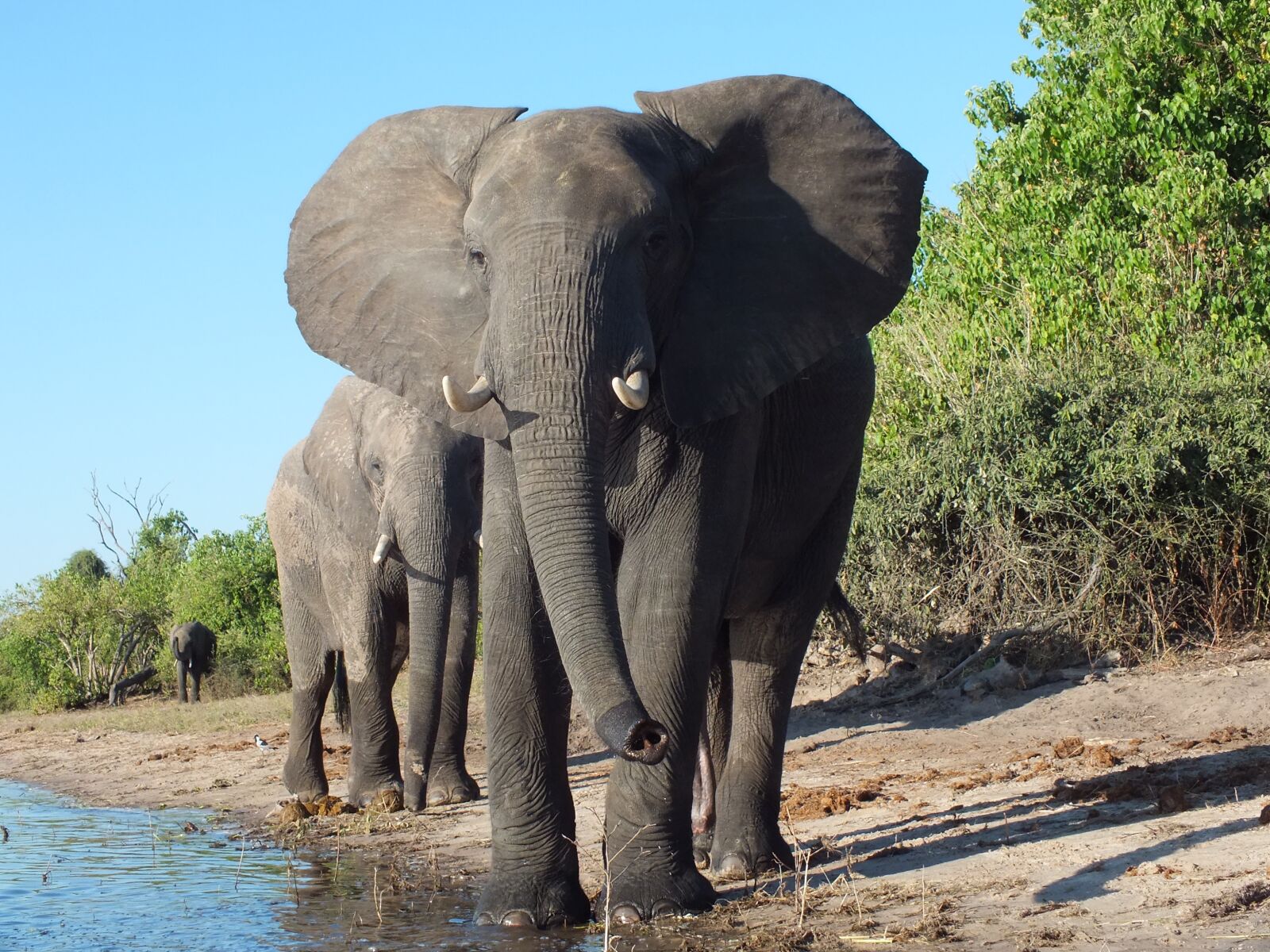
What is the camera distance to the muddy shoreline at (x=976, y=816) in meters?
5.02

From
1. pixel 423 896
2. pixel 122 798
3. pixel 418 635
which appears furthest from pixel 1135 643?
pixel 122 798

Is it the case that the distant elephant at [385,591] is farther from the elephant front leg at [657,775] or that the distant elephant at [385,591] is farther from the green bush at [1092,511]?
the green bush at [1092,511]

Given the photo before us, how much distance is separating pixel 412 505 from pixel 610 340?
192 inches

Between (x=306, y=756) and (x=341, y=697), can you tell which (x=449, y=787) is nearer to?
(x=306, y=756)

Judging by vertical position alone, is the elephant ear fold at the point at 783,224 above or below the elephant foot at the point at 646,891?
above

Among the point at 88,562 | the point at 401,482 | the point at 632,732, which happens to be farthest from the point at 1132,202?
the point at 88,562

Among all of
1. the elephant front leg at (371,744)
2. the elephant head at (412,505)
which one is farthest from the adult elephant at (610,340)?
the elephant front leg at (371,744)

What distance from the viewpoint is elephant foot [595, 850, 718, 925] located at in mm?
5324

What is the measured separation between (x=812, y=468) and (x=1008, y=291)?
10.4 meters

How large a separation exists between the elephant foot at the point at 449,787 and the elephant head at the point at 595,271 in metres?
4.10

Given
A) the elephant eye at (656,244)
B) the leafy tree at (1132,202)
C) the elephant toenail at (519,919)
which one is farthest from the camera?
the leafy tree at (1132,202)

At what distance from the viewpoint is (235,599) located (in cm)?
2600

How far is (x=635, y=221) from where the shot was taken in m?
5.01

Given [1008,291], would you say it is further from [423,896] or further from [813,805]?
[423,896]
